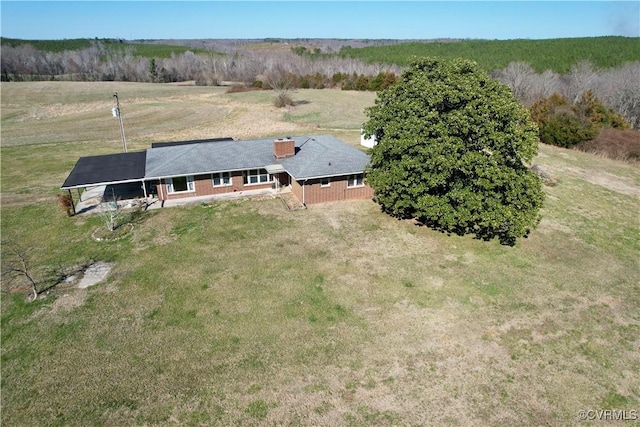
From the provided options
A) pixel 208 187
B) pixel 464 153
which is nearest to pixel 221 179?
pixel 208 187

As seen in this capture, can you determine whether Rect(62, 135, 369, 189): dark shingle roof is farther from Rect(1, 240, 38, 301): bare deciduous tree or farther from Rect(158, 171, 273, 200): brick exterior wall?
Rect(1, 240, 38, 301): bare deciduous tree

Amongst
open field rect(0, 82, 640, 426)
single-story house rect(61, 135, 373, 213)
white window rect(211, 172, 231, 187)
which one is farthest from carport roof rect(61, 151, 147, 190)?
white window rect(211, 172, 231, 187)

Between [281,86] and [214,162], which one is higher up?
[281,86]

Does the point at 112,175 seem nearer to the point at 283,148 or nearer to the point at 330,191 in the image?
the point at 283,148

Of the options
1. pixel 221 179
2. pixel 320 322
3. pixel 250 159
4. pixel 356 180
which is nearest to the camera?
pixel 320 322

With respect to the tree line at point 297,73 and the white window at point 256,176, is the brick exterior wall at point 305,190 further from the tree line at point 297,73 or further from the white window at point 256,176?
the tree line at point 297,73

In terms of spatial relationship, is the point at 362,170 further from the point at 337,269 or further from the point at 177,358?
the point at 177,358

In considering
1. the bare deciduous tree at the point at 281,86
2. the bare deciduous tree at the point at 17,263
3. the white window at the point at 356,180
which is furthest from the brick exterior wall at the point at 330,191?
the bare deciduous tree at the point at 281,86
